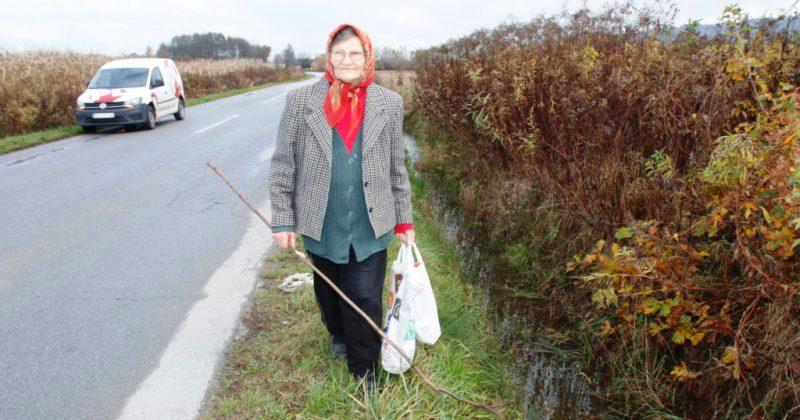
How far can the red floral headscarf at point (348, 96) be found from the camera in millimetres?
2486

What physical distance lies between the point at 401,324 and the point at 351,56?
53.2 inches

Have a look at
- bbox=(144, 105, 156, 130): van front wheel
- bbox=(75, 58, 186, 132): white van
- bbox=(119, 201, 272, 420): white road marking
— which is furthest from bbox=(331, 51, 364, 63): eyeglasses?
bbox=(144, 105, 156, 130): van front wheel

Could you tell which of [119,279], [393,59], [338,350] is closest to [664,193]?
Result: [338,350]

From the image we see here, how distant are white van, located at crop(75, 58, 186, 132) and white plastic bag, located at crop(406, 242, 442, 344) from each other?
38.4ft

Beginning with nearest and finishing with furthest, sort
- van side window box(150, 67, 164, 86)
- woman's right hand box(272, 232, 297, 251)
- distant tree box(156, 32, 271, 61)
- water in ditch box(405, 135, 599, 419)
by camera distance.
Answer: woman's right hand box(272, 232, 297, 251) < water in ditch box(405, 135, 599, 419) < van side window box(150, 67, 164, 86) < distant tree box(156, 32, 271, 61)

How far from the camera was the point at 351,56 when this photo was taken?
96.7 inches

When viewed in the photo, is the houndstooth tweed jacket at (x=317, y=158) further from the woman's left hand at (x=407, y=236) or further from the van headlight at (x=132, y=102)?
the van headlight at (x=132, y=102)

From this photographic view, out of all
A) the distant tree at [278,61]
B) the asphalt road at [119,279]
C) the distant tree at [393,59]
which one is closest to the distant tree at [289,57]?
the distant tree at [278,61]

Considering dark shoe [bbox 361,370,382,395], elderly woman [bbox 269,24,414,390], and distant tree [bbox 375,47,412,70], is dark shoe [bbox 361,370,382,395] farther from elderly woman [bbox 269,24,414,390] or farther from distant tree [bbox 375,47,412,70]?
distant tree [bbox 375,47,412,70]

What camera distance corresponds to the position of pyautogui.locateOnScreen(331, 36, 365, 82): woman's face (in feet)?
8.04

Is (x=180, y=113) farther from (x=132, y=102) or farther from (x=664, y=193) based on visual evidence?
(x=664, y=193)

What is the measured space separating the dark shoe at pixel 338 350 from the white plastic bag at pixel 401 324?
338 millimetres

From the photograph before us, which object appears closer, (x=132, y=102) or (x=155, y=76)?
(x=132, y=102)

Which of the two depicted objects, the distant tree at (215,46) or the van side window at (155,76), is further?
the distant tree at (215,46)
